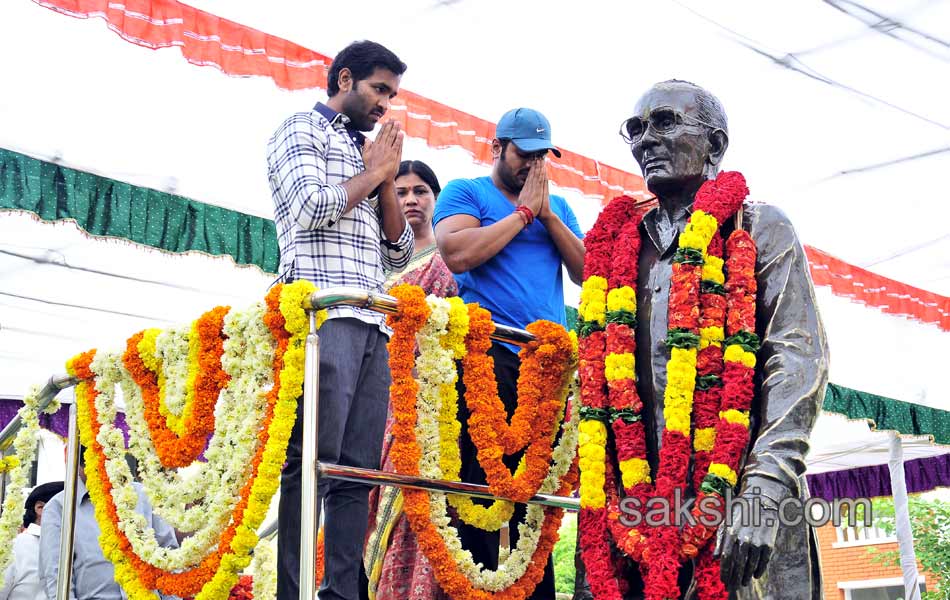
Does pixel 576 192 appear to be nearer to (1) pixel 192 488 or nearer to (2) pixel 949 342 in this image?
(1) pixel 192 488

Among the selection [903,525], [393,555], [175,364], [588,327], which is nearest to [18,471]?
[175,364]

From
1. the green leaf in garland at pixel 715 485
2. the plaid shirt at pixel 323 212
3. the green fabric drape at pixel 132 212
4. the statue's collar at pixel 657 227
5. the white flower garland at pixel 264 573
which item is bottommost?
the white flower garland at pixel 264 573

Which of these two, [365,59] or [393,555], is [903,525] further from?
[365,59]

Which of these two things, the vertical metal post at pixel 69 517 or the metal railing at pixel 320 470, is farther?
the vertical metal post at pixel 69 517

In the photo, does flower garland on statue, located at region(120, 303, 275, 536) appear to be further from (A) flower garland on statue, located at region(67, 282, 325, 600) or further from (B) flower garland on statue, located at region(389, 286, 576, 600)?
(B) flower garland on statue, located at region(389, 286, 576, 600)

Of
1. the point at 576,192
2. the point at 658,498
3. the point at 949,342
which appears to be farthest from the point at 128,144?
the point at 949,342

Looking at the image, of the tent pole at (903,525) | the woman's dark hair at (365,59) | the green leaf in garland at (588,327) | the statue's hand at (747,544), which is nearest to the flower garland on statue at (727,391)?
the statue's hand at (747,544)

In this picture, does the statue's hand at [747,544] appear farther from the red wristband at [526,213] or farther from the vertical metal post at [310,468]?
the red wristband at [526,213]

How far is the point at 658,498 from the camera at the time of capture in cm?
295

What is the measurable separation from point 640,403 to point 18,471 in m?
2.92

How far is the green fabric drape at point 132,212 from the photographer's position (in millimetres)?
6684

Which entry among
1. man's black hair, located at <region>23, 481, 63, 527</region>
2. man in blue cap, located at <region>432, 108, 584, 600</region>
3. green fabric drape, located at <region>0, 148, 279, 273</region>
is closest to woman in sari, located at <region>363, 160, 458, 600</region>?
man in blue cap, located at <region>432, 108, 584, 600</region>

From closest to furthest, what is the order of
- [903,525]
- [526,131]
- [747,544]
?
[747,544], [526,131], [903,525]

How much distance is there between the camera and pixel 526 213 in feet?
13.6
